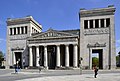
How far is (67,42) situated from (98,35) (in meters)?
10.8

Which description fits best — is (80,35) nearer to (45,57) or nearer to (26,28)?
(45,57)

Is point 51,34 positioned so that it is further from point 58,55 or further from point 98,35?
point 98,35

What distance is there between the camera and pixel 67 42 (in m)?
71.8

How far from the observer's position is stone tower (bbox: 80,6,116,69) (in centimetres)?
6788

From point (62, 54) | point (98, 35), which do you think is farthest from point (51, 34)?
point (98, 35)

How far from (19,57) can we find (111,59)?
39472 millimetres

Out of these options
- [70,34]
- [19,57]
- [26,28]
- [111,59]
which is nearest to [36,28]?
[26,28]

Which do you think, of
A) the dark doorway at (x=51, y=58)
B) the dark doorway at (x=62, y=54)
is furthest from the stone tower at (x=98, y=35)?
the dark doorway at (x=51, y=58)

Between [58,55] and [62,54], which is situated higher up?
[62,54]

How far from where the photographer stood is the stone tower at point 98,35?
67875mm

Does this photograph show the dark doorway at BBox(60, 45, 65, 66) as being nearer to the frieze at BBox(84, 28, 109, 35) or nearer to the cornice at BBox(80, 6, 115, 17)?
the frieze at BBox(84, 28, 109, 35)

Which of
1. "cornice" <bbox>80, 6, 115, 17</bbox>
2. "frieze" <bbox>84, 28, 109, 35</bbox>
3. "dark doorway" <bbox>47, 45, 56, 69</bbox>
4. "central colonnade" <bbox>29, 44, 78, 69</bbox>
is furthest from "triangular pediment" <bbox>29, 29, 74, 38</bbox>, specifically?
"cornice" <bbox>80, 6, 115, 17</bbox>

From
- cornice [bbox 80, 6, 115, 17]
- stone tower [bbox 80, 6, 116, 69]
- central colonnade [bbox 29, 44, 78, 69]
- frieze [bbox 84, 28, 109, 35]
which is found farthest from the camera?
central colonnade [bbox 29, 44, 78, 69]

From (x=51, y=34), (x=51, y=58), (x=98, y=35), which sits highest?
(x=51, y=34)
